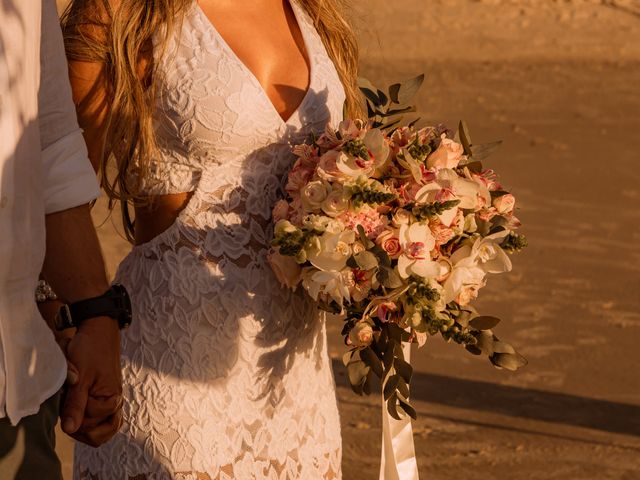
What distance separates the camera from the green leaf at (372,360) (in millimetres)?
3424

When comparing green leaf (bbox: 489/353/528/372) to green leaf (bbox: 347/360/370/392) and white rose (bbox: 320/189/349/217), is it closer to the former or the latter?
green leaf (bbox: 347/360/370/392)

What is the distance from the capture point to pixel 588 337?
939 cm

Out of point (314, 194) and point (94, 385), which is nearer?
point (94, 385)

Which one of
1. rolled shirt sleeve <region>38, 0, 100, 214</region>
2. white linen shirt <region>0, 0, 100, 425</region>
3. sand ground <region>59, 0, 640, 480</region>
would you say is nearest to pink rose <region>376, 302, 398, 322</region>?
rolled shirt sleeve <region>38, 0, 100, 214</region>

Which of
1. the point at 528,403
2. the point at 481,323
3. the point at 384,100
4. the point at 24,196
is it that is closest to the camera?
the point at 24,196

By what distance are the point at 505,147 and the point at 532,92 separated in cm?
430

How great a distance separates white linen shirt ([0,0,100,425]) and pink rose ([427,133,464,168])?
112cm

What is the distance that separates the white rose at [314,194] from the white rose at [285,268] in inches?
5.4

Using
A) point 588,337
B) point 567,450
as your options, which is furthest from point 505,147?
point 567,450

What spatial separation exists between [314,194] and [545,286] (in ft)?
24.2

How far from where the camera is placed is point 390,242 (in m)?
3.38

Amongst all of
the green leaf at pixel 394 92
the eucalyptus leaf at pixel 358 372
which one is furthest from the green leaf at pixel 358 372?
the green leaf at pixel 394 92

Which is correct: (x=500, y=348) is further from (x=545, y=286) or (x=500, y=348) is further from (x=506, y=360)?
(x=545, y=286)

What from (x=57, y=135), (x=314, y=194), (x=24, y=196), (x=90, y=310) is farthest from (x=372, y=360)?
(x=24, y=196)
